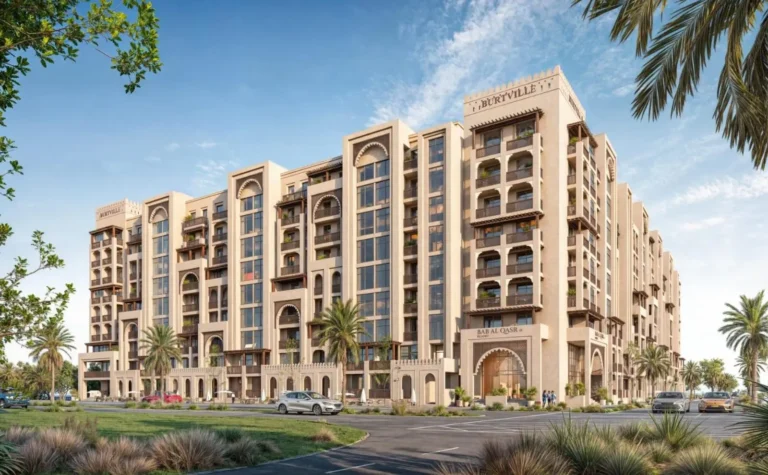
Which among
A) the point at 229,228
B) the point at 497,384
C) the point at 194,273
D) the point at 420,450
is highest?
the point at 229,228

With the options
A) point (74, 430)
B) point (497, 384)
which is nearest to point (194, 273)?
point (497, 384)

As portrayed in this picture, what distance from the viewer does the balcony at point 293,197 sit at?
79.2 meters

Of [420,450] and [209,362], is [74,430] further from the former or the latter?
[209,362]

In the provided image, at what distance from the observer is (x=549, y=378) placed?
5841 cm

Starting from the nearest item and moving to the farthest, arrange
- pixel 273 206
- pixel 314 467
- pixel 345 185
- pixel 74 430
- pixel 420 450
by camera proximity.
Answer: pixel 314 467, pixel 74 430, pixel 420 450, pixel 345 185, pixel 273 206

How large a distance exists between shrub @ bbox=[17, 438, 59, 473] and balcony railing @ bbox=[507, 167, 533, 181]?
52.7 m

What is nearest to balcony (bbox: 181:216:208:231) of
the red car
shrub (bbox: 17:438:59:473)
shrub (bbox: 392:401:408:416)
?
the red car

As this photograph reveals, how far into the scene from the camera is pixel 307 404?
1663 inches

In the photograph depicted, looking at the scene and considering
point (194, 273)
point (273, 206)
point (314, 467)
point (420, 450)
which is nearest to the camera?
point (314, 467)

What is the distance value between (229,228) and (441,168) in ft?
108

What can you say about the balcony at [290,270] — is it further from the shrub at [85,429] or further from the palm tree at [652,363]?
the shrub at [85,429]

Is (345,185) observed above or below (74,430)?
above

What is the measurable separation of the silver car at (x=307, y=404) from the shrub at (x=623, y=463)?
30908 millimetres

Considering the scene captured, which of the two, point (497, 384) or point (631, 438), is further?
point (497, 384)
